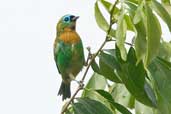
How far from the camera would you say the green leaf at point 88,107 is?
1969 mm

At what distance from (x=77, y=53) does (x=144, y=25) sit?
1218 mm

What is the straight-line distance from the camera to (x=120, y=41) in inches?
59.8

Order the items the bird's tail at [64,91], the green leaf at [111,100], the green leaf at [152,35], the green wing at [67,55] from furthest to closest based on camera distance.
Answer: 1. the bird's tail at [64,91]
2. the green wing at [67,55]
3. the green leaf at [111,100]
4. the green leaf at [152,35]

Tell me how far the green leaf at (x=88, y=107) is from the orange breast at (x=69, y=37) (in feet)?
3.21

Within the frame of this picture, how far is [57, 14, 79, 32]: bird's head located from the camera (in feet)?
10.9

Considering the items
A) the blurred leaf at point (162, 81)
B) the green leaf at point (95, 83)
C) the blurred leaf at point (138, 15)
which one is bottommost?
the green leaf at point (95, 83)

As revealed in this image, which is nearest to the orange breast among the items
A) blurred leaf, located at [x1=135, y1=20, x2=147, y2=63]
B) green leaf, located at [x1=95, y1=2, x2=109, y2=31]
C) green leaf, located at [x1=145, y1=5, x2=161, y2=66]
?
green leaf, located at [x1=95, y1=2, x2=109, y2=31]

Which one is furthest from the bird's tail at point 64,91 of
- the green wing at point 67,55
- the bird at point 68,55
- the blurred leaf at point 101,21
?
the blurred leaf at point 101,21

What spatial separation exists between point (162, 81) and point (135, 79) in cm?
10

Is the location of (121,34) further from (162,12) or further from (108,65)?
(108,65)

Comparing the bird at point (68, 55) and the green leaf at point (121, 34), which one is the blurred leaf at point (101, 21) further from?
the bird at point (68, 55)

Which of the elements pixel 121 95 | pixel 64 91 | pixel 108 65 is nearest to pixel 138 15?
pixel 108 65

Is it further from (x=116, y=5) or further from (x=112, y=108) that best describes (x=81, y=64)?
(x=116, y=5)

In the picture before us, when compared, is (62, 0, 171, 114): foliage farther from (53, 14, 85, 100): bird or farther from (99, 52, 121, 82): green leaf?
(53, 14, 85, 100): bird
